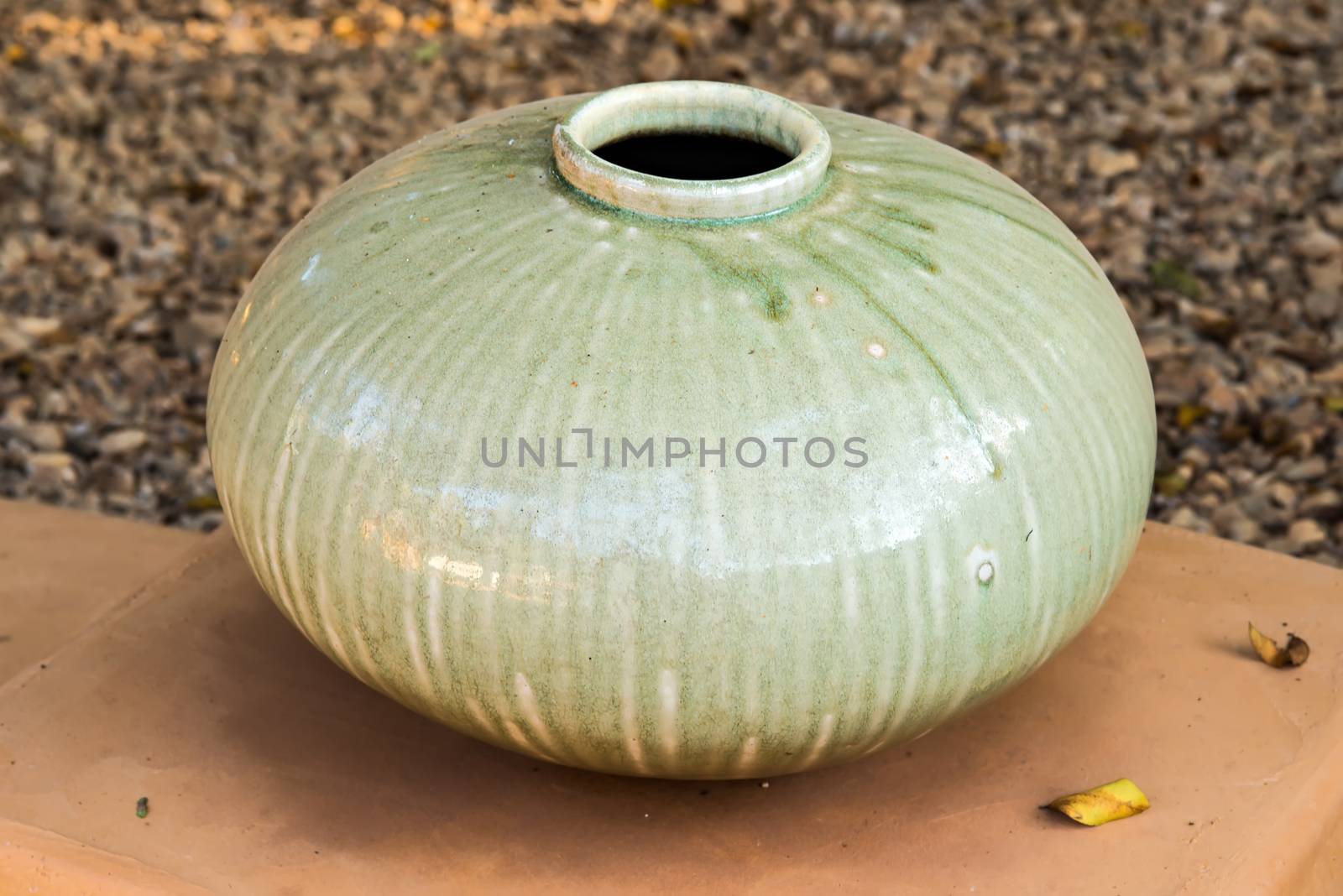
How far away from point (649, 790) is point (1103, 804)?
0.52 metres

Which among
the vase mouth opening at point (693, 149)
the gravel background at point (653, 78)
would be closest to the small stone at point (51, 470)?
the gravel background at point (653, 78)

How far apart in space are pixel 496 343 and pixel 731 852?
0.65m

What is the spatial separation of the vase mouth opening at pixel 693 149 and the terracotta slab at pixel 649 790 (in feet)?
2.31

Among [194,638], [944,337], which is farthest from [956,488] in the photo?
[194,638]

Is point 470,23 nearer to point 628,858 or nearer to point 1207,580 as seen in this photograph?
point 1207,580

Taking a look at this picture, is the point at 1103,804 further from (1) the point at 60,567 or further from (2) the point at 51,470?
(2) the point at 51,470

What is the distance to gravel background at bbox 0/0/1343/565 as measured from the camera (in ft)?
9.91

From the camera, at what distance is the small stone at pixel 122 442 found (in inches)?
120

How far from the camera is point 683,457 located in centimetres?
148

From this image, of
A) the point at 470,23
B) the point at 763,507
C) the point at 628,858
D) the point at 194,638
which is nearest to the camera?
the point at 763,507

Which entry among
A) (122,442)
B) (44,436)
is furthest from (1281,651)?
(44,436)

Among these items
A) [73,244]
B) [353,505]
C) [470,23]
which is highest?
[353,505]

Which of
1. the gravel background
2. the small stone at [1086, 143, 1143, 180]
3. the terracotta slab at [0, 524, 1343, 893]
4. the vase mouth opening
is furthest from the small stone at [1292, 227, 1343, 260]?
the vase mouth opening

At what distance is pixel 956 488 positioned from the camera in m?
1.53
